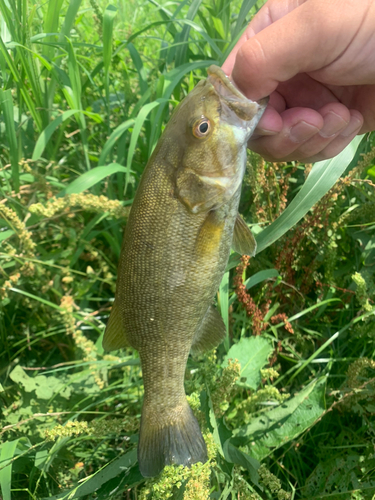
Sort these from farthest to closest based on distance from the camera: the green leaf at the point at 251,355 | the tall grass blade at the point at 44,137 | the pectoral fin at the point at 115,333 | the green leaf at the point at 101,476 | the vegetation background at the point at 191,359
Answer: the tall grass blade at the point at 44,137 < the green leaf at the point at 251,355 < the vegetation background at the point at 191,359 < the pectoral fin at the point at 115,333 < the green leaf at the point at 101,476

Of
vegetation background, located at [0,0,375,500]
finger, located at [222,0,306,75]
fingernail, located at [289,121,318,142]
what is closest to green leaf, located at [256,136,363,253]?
vegetation background, located at [0,0,375,500]

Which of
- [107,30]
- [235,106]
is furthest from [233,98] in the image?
[107,30]

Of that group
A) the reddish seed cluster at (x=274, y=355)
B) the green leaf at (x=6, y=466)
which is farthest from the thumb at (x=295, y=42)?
the green leaf at (x=6, y=466)

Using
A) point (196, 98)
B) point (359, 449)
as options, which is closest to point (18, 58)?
point (196, 98)

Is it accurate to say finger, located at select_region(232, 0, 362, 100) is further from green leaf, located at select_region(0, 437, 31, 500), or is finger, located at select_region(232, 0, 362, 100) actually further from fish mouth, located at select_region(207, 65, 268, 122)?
green leaf, located at select_region(0, 437, 31, 500)

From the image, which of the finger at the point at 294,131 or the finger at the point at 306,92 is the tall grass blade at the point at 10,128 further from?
the finger at the point at 306,92

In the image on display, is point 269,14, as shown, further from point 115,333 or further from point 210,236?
point 115,333

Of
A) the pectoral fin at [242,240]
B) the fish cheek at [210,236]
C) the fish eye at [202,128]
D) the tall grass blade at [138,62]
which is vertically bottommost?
the pectoral fin at [242,240]

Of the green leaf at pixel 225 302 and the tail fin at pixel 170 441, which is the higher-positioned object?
the green leaf at pixel 225 302
